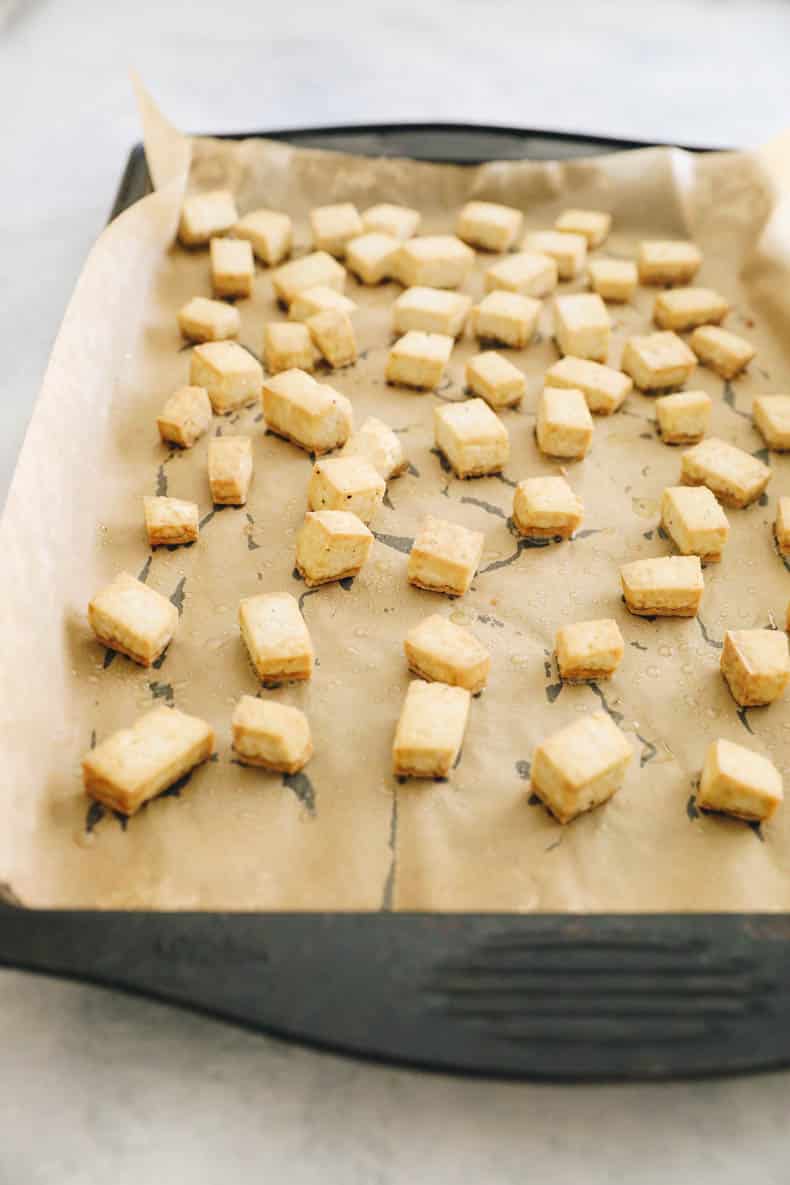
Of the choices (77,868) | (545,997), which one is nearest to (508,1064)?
(545,997)

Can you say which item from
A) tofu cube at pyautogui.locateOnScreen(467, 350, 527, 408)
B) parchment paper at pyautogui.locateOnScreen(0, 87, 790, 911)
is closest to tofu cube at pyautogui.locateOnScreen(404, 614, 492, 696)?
parchment paper at pyautogui.locateOnScreen(0, 87, 790, 911)

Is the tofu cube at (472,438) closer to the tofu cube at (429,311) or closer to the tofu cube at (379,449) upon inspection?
the tofu cube at (379,449)

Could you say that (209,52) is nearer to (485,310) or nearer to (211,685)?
(485,310)

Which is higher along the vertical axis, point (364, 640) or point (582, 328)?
point (582, 328)

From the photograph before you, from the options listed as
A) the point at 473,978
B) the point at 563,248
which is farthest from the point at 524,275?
the point at 473,978

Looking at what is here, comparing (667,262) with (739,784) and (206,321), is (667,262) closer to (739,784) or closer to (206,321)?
(206,321)

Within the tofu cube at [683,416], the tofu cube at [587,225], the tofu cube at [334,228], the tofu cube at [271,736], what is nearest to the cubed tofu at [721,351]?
the tofu cube at [683,416]
